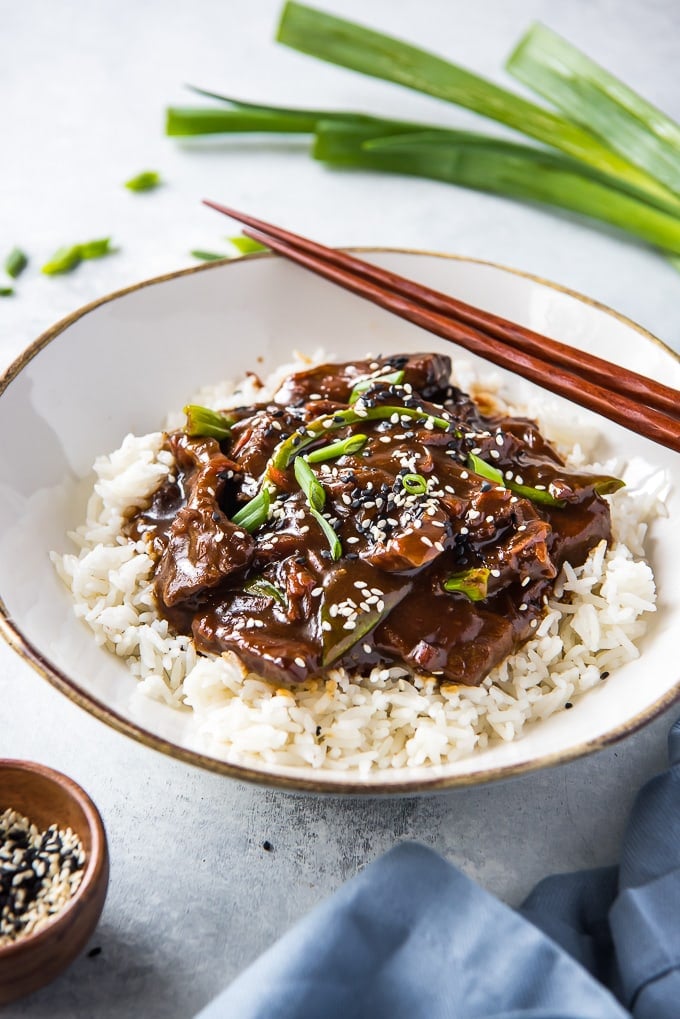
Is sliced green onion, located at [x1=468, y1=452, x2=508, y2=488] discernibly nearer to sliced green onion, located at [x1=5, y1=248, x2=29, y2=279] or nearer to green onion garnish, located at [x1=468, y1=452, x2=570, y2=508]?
green onion garnish, located at [x1=468, y1=452, x2=570, y2=508]

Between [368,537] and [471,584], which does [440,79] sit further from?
[471,584]

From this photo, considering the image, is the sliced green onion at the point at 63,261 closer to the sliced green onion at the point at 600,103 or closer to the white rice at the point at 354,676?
the white rice at the point at 354,676

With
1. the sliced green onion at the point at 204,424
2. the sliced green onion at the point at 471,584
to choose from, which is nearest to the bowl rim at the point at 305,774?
the sliced green onion at the point at 471,584

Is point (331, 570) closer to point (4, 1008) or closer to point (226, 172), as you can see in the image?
point (4, 1008)

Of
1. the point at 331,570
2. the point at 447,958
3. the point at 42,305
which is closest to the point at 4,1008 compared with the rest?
the point at 447,958

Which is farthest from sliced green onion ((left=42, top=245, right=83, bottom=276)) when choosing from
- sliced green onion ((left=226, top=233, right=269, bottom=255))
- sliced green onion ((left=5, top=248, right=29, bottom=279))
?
sliced green onion ((left=226, top=233, right=269, bottom=255))
